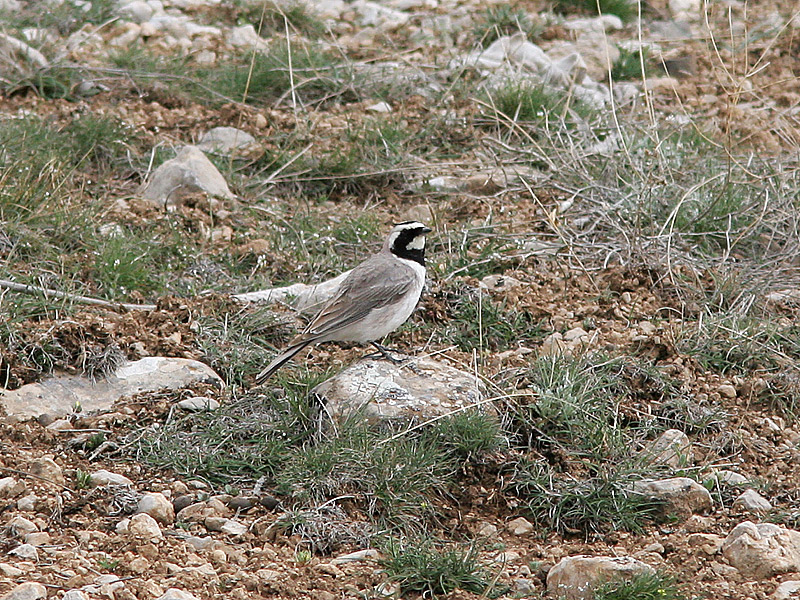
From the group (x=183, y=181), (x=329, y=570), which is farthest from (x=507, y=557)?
(x=183, y=181)

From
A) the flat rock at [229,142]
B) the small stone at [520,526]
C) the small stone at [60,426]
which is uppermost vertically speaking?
the small stone at [520,526]

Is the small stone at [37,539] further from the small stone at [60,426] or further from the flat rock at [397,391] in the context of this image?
the flat rock at [397,391]

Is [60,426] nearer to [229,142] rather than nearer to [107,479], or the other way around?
[107,479]

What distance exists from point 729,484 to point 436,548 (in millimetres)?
1370

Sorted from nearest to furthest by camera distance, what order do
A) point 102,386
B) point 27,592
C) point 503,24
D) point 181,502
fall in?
point 27,592, point 181,502, point 102,386, point 503,24

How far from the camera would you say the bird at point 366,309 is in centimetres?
518

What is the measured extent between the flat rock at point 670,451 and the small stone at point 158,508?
2007 millimetres

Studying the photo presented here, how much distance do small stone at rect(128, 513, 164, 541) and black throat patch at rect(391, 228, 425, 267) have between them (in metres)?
2.09

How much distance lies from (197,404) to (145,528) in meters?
1.00

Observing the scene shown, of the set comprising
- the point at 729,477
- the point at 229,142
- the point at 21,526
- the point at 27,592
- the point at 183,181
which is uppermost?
the point at 27,592

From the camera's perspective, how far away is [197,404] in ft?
16.6

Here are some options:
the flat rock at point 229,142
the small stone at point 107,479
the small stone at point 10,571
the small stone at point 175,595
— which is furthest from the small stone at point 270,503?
the flat rock at point 229,142

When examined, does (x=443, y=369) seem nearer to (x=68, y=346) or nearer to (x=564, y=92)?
(x=68, y=346)

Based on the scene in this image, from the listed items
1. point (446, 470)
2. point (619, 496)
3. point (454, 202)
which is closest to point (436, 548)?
point (446, 470)
